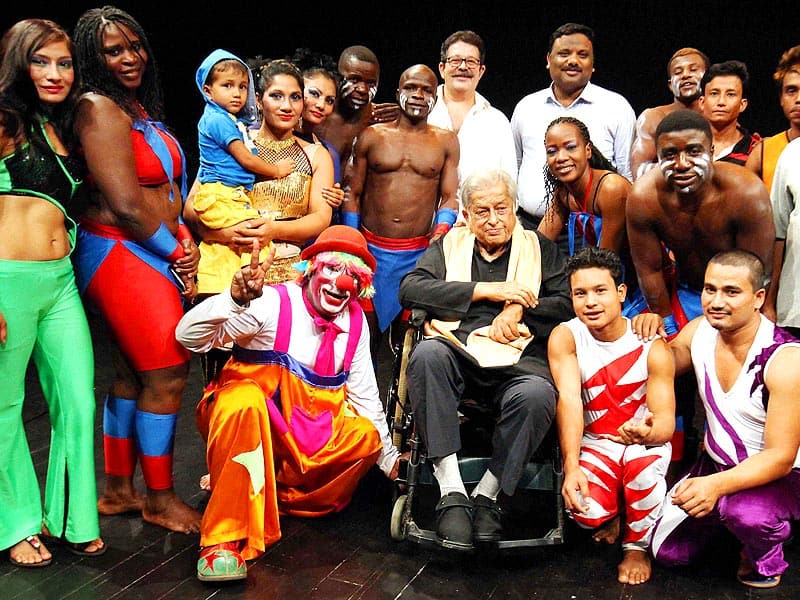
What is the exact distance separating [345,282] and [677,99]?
2.32 m

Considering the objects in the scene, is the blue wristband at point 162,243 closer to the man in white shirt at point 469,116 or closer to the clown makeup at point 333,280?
the clown makeup at point 333,280

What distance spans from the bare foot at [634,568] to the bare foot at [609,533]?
21 centimetres

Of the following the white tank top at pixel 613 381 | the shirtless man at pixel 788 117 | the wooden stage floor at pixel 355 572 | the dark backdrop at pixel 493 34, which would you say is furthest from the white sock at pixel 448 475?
the dark backdrop at pixel 493 34

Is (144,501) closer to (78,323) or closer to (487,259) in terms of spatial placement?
(78,323)

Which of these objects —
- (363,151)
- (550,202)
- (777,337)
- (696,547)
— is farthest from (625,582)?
(363,151)

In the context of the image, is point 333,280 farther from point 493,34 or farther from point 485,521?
point 493,34

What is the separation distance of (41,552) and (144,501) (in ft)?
1.59

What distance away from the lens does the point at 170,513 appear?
330cm

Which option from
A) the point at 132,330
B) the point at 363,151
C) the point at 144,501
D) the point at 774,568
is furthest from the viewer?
the point at 363,151

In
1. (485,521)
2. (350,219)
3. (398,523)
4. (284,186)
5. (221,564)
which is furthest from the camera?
(350,219)

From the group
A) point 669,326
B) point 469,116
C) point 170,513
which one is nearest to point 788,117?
point 669,326

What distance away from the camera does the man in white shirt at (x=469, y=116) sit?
15.0 feet

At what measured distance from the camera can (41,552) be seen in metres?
2.99

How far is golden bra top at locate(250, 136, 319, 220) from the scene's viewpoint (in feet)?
12.3
